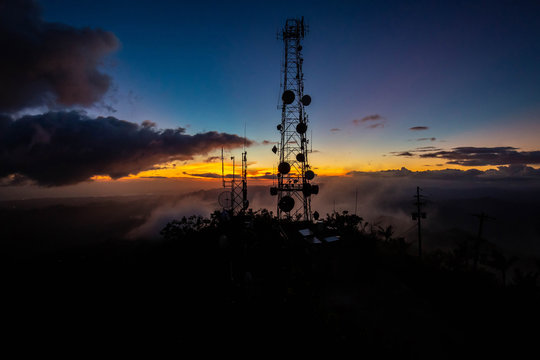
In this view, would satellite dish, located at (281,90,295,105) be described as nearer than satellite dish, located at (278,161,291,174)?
Yes

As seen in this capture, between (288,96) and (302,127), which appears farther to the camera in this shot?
(302,127)

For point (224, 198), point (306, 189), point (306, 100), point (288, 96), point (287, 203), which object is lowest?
point (287, 203)

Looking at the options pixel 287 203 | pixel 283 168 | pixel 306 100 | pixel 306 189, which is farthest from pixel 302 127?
pixel 287 203

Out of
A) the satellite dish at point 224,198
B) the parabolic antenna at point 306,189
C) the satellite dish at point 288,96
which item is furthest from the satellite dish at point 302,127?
the satellite dish at point 224,198

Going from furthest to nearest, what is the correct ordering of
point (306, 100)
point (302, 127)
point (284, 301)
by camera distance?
point (302, 127) → point (306, 100) → point (284, 301)

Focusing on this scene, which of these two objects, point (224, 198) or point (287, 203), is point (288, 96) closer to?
point (287, 203)

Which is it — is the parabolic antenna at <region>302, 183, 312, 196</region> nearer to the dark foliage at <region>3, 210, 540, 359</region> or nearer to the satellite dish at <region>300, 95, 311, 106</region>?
the dark foliage at <region>3, 210, 540, 359</region>

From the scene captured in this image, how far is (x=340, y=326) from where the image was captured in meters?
9.23

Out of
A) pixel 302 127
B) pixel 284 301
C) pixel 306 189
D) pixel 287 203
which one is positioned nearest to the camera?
pixel 284 301

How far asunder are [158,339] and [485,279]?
68.3ft

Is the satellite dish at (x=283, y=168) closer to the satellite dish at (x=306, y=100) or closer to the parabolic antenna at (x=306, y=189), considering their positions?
A: the parabolic antenna at (x=306, y=189)

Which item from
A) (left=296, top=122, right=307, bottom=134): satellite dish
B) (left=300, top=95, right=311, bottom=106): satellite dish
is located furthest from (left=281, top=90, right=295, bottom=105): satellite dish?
(left=296, top=122, right=307, bottom=134): satellite dish

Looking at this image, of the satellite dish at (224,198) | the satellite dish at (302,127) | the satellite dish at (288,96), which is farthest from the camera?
the satellite dish at (302,127)

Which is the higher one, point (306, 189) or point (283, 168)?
point (283, 168)
